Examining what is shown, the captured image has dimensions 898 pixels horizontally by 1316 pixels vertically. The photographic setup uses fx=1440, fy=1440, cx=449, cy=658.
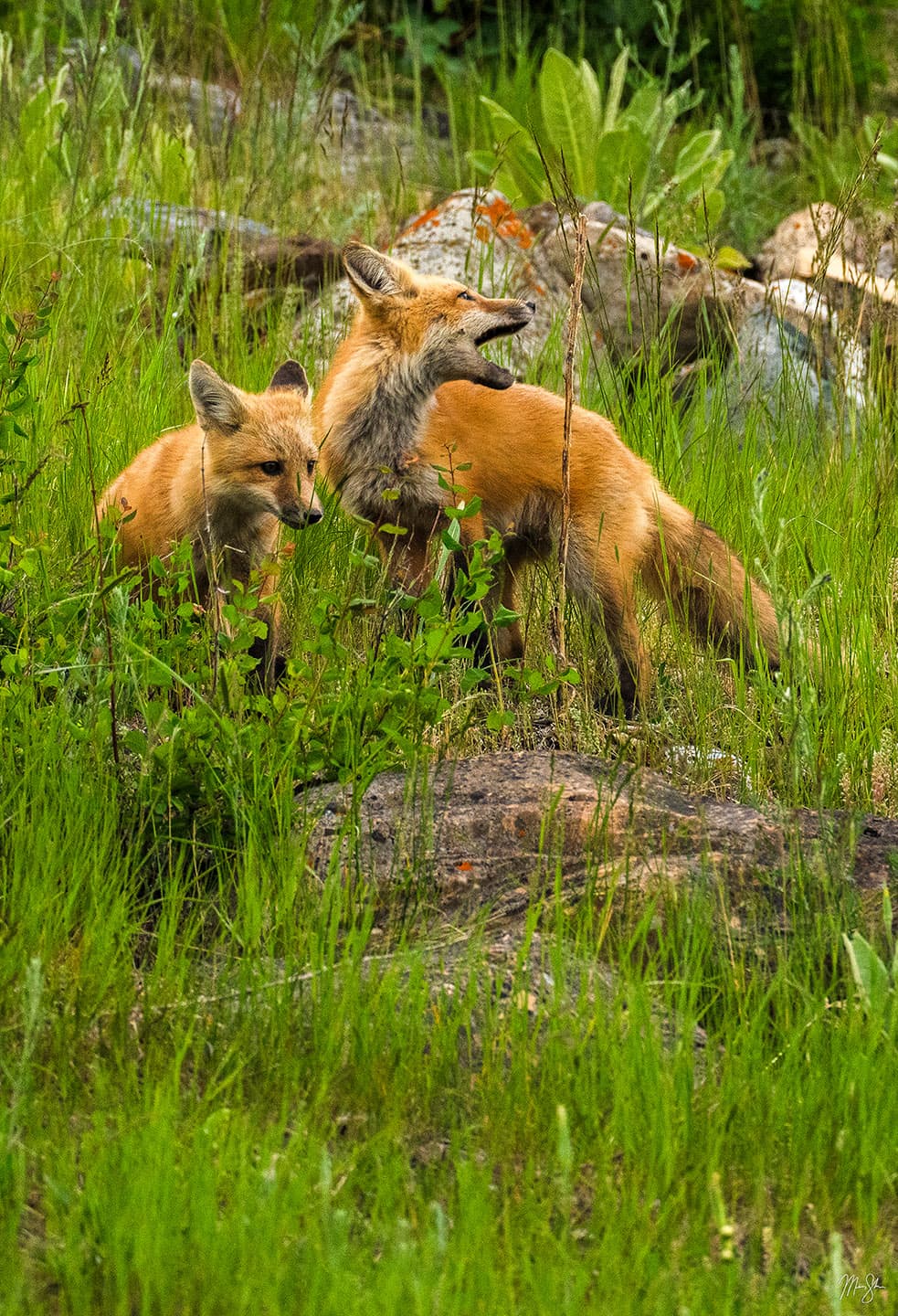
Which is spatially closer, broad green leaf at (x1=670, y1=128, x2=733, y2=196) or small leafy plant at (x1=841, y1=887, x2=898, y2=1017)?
small leafy plant at (x1=841, y1=887, x2=898, y2=1017)

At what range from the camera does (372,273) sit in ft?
18.2

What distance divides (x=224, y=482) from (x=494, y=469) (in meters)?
1.00

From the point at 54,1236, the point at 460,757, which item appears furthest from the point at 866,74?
the point at 54,1236

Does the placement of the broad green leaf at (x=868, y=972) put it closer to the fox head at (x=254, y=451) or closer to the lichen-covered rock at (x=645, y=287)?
the fox head at (x=254, y=451)

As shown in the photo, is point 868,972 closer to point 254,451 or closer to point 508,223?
point 254,451

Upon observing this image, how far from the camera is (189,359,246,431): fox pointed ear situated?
4895 millimetres

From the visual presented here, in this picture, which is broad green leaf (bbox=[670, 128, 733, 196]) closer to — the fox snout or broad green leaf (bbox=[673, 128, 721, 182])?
broad green leaf (bbox=[673, 128, 721, 182])

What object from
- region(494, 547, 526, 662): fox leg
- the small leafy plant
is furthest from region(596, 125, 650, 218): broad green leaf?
the small leafy plant

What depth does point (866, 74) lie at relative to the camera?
12266mm

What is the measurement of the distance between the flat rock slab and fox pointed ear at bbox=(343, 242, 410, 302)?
97.9 inches

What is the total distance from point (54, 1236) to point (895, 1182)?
1444mm

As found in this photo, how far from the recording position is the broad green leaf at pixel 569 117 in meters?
8.77

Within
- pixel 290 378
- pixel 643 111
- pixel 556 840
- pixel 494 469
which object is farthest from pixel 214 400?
pixel 643 111

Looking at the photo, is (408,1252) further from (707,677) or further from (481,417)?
(481,417)
